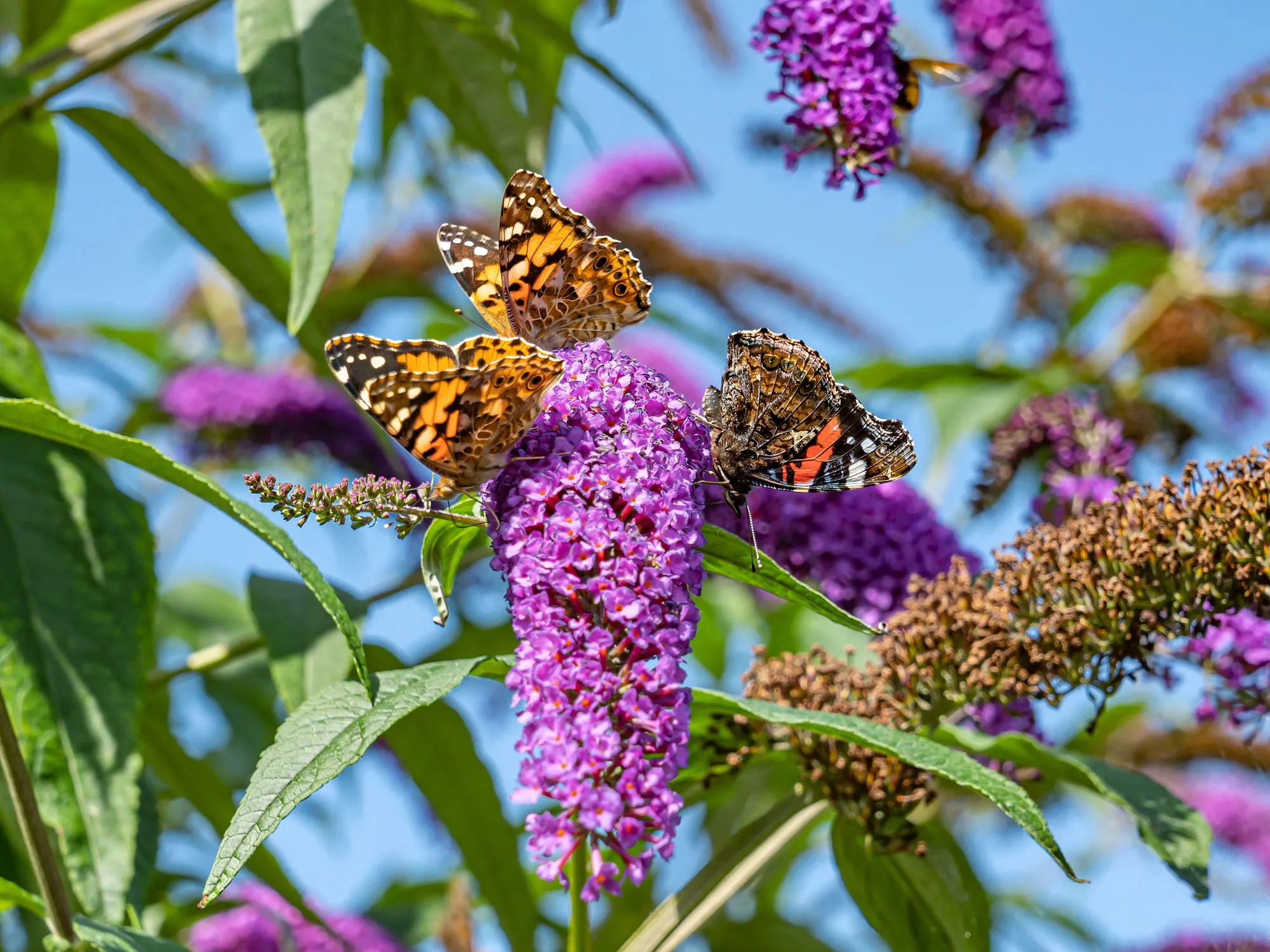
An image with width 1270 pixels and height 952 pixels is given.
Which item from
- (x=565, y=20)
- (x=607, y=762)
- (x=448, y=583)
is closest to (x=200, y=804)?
(x=448, y=583)

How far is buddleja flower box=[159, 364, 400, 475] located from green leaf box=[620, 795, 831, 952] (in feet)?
6.80

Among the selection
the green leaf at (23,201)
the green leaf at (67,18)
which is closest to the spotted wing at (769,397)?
the green leaf at (23,201)

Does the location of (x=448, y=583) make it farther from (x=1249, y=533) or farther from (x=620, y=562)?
(x=1249, y=533)

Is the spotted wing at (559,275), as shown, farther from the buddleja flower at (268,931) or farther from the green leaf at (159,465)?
the buddleja flower at (268,931)

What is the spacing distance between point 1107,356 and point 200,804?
2.92 metres

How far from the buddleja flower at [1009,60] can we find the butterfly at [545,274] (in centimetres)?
82

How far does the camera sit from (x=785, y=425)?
1.77 metres

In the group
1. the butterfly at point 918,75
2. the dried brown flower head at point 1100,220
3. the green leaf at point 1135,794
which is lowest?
the green leaf at point 1135,794

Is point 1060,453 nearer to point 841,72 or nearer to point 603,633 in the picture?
point 841,72

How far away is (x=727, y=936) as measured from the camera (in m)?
2.66

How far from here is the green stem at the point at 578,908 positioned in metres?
1.39

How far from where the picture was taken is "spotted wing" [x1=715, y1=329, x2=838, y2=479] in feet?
5.72

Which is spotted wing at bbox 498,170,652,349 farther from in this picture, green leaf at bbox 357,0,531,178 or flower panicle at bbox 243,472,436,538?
flower panicle at bbox 243,472,436,538

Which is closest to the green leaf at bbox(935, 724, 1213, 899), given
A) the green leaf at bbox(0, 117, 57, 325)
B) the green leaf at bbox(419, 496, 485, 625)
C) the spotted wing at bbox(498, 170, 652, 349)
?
the green leaf at bbox(419, 496, 485, 625)
